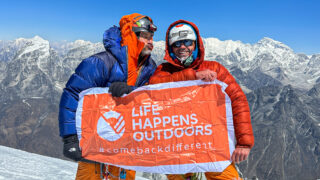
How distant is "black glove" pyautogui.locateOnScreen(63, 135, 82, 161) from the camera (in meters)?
6.39

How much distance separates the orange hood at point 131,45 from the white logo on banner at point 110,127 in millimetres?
921

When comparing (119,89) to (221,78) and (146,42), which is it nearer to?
(146,42)

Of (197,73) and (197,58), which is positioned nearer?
(197,73)

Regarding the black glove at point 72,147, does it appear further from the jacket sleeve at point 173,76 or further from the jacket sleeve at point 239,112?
the jacket sleeve at point 239,112

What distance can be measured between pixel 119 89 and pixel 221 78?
7.83 feet

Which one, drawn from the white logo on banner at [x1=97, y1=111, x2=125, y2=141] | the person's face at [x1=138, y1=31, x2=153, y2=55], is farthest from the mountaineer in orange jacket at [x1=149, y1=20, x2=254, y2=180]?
the white logo on banner at [x1=97, y1=111, x2=125, y2=141]

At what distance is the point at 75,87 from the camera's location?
6371 mm

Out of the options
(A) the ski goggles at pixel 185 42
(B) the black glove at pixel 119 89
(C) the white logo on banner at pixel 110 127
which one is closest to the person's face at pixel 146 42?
(A) the ski goggles at pixel 185 42

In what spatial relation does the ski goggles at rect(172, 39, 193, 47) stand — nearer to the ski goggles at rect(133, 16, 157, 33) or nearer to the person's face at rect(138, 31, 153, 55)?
the person's face at rect(138, 31, 153, 55)

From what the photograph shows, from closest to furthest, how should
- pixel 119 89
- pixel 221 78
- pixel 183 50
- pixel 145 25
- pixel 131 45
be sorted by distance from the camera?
1. pixel 221 78
2. pixel 119 89
3. pixel 183 50
4. pixel 131 45
5. pixel 145 25

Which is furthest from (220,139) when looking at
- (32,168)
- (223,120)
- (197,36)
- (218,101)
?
(32,168)

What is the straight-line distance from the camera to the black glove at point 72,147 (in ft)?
21.0

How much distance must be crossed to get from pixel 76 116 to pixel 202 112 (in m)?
3.03

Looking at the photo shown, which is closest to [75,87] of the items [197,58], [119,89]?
[119,89]
